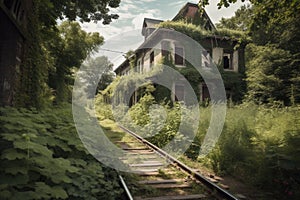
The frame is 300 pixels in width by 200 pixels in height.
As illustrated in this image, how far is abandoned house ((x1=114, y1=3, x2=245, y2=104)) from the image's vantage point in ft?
63.2

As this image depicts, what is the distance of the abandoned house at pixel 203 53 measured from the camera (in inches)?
758

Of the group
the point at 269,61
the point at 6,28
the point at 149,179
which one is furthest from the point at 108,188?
the point at 269,61

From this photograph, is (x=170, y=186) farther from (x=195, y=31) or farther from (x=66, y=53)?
(x=195, y=31)

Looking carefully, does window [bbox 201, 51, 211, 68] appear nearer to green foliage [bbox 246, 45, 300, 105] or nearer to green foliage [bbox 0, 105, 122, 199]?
green foliage [bbox 246, 45, 300, 105]

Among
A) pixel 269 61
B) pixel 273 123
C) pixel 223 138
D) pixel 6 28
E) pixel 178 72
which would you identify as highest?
pixel 269 61

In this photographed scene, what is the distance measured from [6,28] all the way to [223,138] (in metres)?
5.93

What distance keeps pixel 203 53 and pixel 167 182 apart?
674 inches

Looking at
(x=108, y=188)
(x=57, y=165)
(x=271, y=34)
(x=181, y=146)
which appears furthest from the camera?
(x=271, y=34)

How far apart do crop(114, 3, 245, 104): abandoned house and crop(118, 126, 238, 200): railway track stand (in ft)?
40.4

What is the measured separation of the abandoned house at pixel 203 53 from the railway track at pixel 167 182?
12.3m

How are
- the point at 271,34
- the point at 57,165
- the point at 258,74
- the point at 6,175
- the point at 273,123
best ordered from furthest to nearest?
the point at 271,34 < the point at 258,74 < the point at 273,123 < the point at 57,165 < the point at 6,175

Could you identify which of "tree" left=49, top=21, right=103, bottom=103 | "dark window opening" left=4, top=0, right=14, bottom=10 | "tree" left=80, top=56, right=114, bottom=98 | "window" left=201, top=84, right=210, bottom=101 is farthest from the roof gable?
"dark window opening" left=4, top=0, right=14, bottom=10

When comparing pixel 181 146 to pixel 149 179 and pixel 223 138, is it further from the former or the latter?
pixel 149 179

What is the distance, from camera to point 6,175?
2.25 metres
